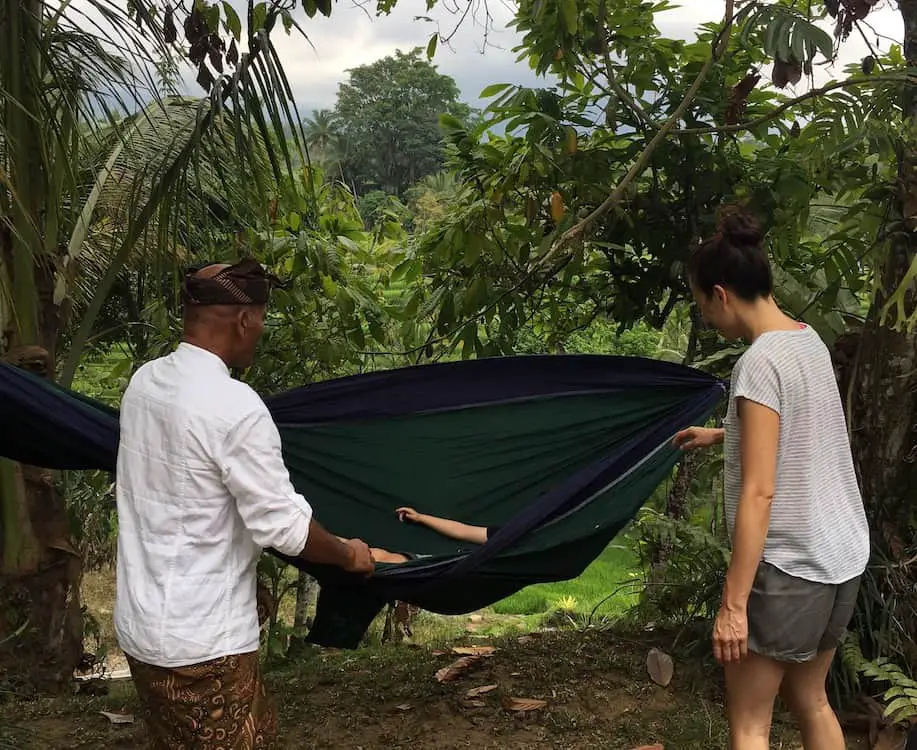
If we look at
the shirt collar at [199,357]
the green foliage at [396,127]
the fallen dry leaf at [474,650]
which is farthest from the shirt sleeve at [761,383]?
the green foliage at [396,127]

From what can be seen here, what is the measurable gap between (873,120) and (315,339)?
2182 mm

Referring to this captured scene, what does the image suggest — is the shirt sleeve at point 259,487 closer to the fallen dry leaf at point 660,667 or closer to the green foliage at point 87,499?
the fallen dry leaf at point 660,667

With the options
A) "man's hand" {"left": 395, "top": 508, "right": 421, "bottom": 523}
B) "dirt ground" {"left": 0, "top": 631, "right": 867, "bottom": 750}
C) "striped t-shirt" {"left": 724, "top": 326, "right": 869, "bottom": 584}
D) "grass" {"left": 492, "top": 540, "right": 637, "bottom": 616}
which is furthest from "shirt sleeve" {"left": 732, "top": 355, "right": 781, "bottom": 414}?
"grass" {"left": 492, "top": 540, "right": 637, "bottom": 616}

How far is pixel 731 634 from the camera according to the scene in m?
1.50

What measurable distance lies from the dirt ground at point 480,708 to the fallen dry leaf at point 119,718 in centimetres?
1

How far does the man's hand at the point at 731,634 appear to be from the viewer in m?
1.50

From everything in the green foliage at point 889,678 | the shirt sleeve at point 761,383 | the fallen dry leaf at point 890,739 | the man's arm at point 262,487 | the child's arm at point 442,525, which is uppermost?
the shirt sleeve at point 761,383

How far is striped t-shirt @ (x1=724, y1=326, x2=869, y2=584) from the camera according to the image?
1.49 meters

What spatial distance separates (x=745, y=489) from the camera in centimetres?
148

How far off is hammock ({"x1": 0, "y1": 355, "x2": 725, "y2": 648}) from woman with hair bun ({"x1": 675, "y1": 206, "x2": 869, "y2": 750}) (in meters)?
0.52

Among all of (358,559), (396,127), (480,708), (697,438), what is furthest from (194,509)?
(396,127)

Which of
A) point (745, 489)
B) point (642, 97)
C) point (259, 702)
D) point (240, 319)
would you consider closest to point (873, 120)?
point (642, 97)

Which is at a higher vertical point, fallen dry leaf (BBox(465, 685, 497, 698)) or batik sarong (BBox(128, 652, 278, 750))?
batik sarong (BBox(128, 652, 278, 750))

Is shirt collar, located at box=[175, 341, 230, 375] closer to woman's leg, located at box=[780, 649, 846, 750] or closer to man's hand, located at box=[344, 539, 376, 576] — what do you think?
man's hand, located at box=[344, 539, 376, 576]
